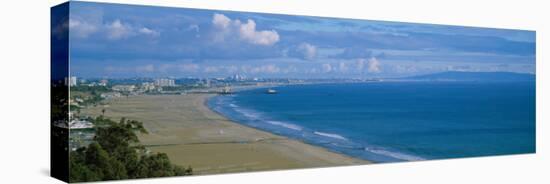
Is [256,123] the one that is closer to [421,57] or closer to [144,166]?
[144,166]

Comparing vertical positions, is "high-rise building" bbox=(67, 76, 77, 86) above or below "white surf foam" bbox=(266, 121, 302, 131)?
above

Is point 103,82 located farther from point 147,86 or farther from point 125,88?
point 147,86

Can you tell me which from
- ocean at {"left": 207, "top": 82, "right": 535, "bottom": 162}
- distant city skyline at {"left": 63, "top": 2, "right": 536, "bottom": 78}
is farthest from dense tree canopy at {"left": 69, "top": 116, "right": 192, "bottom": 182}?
ocean at {"left": 207, "top": 82, "right": 535, "bottom": 162}

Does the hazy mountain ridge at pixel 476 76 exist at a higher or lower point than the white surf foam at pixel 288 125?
higher

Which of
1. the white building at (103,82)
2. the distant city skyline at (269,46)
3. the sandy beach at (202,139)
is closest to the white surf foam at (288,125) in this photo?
the sandy beach at (202,139)

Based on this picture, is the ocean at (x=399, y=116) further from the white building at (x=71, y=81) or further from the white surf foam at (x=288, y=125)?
the white building at (x=71, y=81)

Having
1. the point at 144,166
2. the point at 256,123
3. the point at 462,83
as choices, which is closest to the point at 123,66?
the point at 144,166

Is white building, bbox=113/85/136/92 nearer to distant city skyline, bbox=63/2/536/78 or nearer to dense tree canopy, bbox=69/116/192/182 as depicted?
distant city skyline, bbox=63/2/536/78
